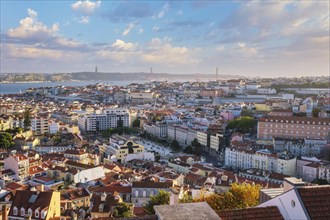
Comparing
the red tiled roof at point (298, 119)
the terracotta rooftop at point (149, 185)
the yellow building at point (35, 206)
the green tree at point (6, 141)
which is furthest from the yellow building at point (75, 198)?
the red tiled roof at point (298, 119)

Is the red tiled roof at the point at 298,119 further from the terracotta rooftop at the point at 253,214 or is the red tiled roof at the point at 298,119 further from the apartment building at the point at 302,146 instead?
the terracotta rooftop at the point at 253,214

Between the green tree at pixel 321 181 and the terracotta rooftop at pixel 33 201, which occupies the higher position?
the terracotta rooftop at pixel 33 201

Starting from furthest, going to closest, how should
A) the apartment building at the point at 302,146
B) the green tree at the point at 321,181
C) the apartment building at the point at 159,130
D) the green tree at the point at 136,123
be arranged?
the green tree at the point at 136,123
the apartment building at the point at 159,130
the apartment building at the point at 302,146
the green tree at the point at 321,181

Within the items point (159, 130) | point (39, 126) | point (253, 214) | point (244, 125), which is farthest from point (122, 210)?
point (39, 126)

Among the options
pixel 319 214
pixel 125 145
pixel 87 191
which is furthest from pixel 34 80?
pixel 319 214

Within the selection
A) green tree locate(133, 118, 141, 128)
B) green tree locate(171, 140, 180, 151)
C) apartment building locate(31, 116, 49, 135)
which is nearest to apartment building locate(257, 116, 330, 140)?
green tree locate(171, 140, 180, 151)

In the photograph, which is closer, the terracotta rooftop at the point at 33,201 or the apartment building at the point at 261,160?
the terracotta rooftop at the point at 33,201

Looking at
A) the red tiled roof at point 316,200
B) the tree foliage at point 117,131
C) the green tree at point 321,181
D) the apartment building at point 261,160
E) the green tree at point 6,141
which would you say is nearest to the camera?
the red tiled roof at point 316,200

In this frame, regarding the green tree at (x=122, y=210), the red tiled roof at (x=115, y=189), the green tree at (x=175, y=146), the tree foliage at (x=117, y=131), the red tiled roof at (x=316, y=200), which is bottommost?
the green tree at (x=175, y=146)
